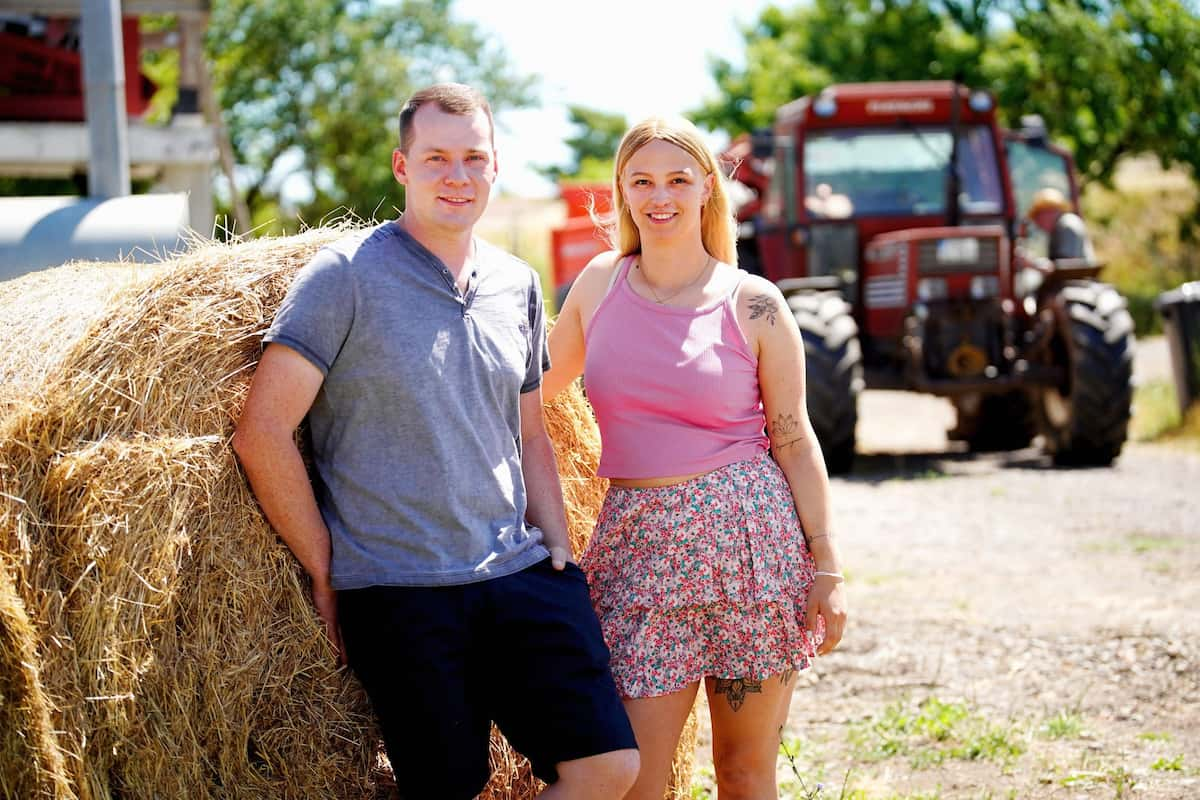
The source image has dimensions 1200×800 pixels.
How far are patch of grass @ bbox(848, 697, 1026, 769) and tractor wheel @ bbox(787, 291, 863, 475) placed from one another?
15.3ft

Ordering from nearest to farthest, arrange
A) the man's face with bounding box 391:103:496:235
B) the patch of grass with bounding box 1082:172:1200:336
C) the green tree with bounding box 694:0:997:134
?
1. the man's face with bounding box 391:103:496:235
2. the green tree with bounding box 694:0:997:134
3. the patch of grass with bounding box 1082:172:1200:336

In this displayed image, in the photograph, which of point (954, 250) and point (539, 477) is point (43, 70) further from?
point (539, 477)

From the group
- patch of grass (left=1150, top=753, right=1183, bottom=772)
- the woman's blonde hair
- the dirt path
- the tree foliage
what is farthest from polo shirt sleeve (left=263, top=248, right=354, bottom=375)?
the tree foliage

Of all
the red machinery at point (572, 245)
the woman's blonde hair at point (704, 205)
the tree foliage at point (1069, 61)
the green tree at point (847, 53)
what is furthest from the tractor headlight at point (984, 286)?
the green tree at point (847, 53)

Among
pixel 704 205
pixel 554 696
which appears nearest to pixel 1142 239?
pixel 704 205

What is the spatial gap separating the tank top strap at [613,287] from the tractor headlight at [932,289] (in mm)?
7384

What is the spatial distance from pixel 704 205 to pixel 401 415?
0.91 metres

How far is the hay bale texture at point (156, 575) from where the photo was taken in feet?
8.18

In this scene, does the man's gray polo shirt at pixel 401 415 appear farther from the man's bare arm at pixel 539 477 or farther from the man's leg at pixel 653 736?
the man's leg at pixel 653 736

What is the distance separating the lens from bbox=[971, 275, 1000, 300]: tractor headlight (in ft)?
33.7

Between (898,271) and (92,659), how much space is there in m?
8.49

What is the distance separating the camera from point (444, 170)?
108 inches

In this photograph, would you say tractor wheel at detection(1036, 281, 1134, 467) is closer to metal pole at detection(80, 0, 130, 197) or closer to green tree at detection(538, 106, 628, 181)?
metal pole at detection(80, 0, 130, 197)

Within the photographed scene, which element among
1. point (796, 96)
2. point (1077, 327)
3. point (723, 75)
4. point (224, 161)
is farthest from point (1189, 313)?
point (723, 75)
